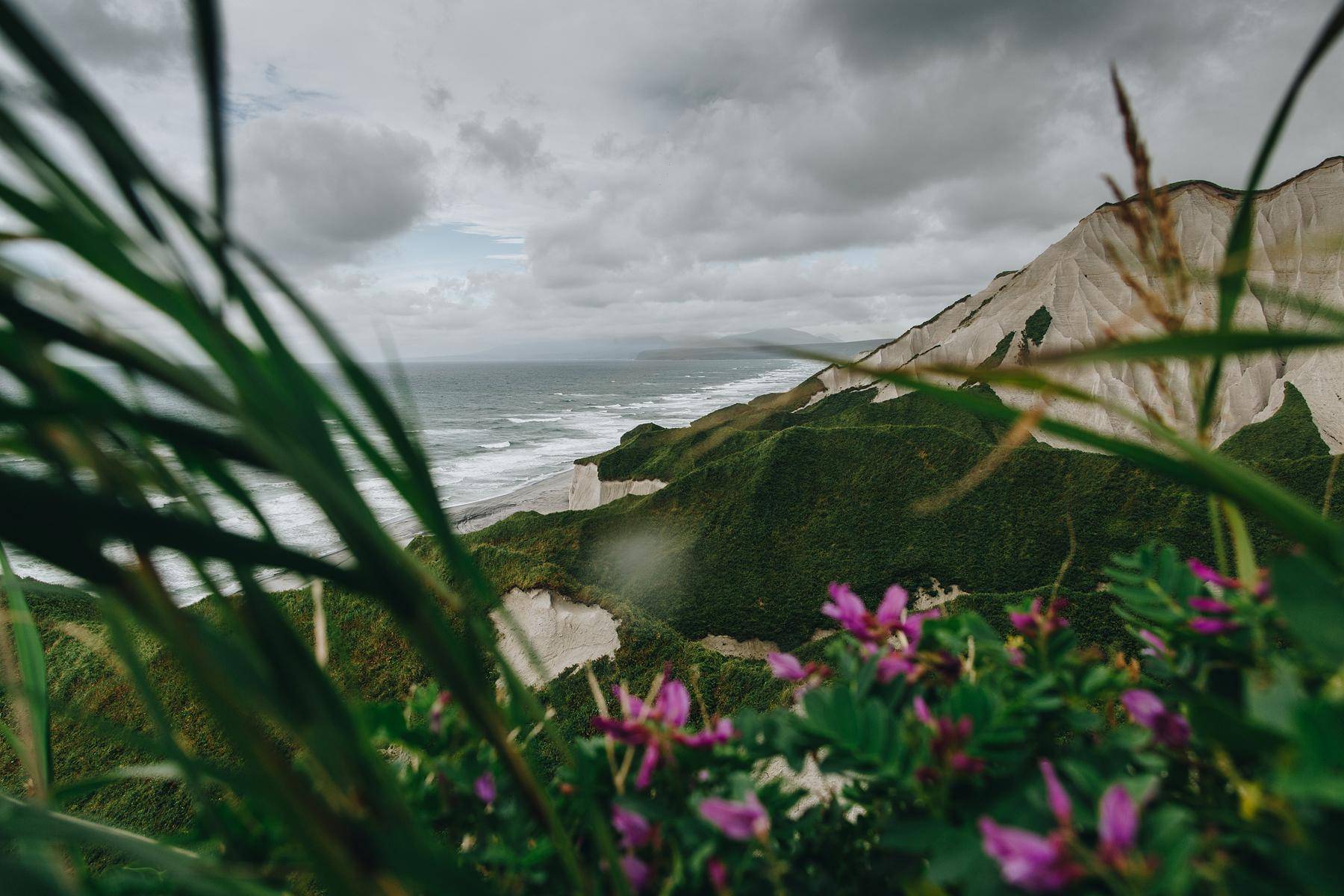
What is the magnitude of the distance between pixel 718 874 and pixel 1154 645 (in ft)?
2.54

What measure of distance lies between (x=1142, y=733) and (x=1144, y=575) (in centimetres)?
37

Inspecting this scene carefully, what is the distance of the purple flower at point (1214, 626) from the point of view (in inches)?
30.1

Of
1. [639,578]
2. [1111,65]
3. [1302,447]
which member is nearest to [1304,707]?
[1111,65]

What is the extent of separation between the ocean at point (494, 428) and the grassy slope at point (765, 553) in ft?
6.99

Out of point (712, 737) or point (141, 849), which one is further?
point (712, 737)

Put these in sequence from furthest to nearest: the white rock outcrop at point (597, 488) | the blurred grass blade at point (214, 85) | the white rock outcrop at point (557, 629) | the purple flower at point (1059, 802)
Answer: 1. the white rock outcrop at point (597, 488)
2. the white rock outcrop at point (557, 629)
3. the purple flower at point (1059, 802)
4. the blurred grass blade at point (214, 85)

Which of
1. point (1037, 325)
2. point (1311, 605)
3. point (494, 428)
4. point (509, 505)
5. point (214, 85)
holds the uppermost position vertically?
point (1037, 325)

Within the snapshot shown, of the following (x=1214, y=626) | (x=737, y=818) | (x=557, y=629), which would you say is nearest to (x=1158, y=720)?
(x=1214, y=626)

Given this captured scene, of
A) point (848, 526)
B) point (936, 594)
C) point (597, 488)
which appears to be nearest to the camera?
point (936, 594)

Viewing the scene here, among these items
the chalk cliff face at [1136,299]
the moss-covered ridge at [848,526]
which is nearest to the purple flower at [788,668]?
the moss-covered ridge at [848,526]

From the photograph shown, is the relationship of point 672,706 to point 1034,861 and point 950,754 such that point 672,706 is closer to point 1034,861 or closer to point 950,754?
point 950,754

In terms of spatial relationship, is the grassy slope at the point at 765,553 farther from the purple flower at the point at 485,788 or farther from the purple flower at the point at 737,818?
the purple flower at the point at 737,818

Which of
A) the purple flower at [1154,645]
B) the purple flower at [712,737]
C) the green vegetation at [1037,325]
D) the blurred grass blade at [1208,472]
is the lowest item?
the purple flower at [712,737]

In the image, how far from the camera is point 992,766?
70cm
